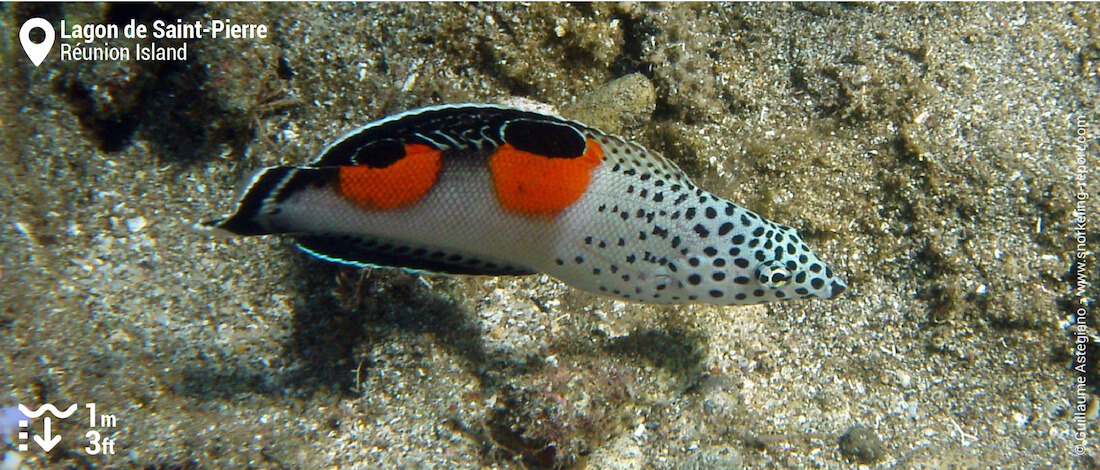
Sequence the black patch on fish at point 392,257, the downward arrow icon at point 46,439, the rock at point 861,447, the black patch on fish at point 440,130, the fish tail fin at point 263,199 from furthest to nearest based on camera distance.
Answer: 1. the rock at point 861,447
2. the downward arrow icon at point 46,439
3. the black patch on fish at point 392,257
4. the black patch on fish at point 440,130
5. the fish tail fin at point 263,199

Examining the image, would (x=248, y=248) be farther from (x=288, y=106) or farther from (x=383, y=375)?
(x=383, y=375)

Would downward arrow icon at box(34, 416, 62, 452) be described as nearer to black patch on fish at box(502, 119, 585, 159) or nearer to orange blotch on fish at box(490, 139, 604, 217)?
orange blotch on fish at box(490, 139, 604, 217)

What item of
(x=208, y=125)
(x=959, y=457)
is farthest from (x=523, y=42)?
(x=959, y=457)

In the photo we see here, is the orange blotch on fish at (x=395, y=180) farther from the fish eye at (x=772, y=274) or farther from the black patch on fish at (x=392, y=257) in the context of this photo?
the fish eye at (x=772, y=274)

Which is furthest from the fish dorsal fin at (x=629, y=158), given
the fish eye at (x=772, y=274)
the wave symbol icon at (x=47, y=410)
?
the wave symbol icon at (x=47, y=410)

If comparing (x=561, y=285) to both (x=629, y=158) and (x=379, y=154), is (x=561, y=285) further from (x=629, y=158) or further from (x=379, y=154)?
(x=379, y=154)

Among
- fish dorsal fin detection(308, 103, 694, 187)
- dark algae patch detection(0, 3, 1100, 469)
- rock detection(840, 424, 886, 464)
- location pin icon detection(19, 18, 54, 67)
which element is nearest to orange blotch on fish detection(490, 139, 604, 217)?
fish dorsal fin detection(308, 103, 694, 187)
